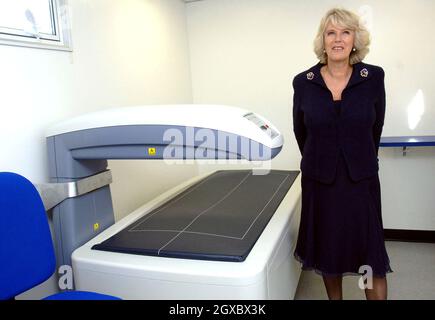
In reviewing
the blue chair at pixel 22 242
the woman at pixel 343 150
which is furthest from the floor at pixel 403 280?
the blue chair at pixel 22 242

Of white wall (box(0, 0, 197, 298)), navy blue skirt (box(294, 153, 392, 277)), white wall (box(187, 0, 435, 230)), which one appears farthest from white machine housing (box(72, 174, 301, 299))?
white wall (box(187, 0, 435, 230))

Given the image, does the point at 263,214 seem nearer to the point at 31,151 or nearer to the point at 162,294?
the point at 162,294

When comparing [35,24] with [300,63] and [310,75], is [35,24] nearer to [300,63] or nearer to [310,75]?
[310,75]

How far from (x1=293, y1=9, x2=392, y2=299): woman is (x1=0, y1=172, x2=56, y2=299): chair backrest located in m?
1.20

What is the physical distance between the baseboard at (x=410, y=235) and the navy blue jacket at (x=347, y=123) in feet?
5.54

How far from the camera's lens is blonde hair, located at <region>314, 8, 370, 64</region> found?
5.60 ft

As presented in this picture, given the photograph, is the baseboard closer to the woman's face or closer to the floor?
the floor

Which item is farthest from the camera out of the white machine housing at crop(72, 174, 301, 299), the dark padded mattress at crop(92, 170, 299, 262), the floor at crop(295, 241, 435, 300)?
the floor at crop(295, 241, 435, 300)

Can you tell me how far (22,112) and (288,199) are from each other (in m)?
1.44

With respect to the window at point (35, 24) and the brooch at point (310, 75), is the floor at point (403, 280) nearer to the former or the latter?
the brooch at point (310, 75)

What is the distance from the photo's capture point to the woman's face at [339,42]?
171 centimetres

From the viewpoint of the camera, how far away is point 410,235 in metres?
3.10
